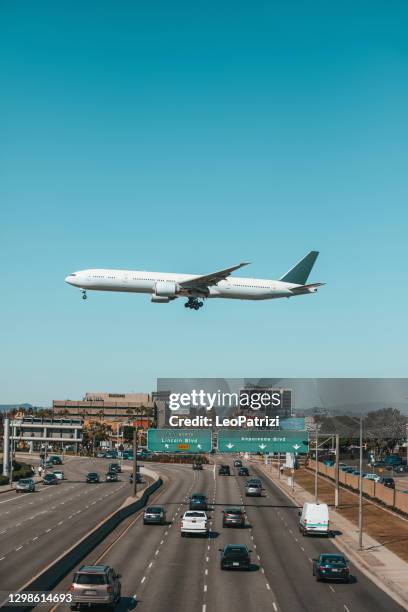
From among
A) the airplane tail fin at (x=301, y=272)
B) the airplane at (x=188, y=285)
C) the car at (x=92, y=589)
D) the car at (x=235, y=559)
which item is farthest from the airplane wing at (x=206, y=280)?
the car at (x=92, y=589)

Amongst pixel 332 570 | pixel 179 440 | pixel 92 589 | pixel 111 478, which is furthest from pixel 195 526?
pixel 111 478

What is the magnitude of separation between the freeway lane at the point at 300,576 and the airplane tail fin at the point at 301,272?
89.6ft

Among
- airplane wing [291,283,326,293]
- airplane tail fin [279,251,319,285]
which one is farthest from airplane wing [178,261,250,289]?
airplane tail fin [279,251,319,285]

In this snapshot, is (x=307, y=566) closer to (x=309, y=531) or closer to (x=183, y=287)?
(x=309, y=531)

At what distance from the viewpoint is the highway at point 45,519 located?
4306 centimetres

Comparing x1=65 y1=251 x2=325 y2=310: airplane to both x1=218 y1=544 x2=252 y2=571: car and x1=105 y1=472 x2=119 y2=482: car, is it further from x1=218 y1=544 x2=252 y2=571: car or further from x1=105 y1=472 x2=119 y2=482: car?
x1=105 y1=472 x2=119 y2=482: car

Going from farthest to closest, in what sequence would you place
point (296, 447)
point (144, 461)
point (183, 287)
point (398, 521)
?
point (144, 461) < point (296, 447) < point (183, 287) < point (398, 521)

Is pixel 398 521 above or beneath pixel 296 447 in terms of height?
beneath

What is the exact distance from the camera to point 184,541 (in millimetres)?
54812

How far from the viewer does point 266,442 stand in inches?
3246

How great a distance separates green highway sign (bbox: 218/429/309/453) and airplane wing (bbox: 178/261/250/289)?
16151 mm

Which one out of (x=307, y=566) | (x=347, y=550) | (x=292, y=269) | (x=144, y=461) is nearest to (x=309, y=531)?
(x=347, y=550)

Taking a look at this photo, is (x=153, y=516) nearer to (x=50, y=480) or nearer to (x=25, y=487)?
(x=25, y=487)

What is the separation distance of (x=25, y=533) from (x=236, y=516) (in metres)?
16.0
